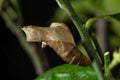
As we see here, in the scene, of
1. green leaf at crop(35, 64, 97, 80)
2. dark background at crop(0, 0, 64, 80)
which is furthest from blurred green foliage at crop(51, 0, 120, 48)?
dark background at crop(0, 0, 64, 80)

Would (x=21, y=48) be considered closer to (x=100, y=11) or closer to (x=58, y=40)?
(x=100, y=11)

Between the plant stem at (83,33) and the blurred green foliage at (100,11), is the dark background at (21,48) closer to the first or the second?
the blurred green foliage at (100,11)

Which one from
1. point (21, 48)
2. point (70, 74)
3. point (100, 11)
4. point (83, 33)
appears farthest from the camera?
point (21, 48)

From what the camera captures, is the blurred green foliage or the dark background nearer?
the blurred green foliage

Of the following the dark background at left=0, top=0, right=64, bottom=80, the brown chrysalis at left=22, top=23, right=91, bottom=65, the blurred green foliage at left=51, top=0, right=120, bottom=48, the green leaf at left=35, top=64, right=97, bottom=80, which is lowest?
the dark background at left=0, top=0, right=64, bottom=80

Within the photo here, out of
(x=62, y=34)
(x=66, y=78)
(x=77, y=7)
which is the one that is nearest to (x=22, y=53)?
(x=77, y=7)

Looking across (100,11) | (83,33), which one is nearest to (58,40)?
(83,33)

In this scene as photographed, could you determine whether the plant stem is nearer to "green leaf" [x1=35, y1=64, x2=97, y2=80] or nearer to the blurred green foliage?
"green leaf" [x1=35, y1=64, x2=97, y2=80]
